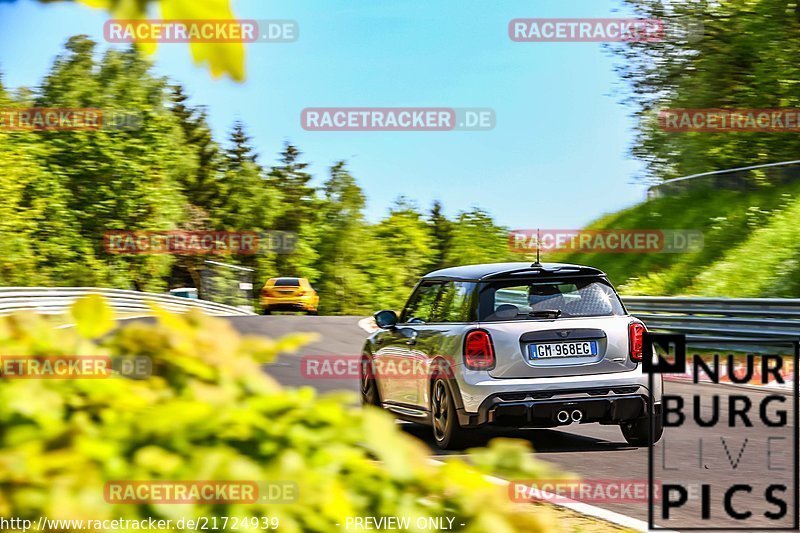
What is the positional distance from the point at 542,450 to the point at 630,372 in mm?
978

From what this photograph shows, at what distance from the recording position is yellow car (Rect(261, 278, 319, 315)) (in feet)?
160

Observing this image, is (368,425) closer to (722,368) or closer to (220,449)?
(220,449)

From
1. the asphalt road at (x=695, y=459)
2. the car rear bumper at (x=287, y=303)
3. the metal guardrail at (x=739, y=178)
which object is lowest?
the car rear bumper at (x=287, y=303)

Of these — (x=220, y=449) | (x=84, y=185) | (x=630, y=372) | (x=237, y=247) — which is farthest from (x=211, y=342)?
(x=237, y=247)

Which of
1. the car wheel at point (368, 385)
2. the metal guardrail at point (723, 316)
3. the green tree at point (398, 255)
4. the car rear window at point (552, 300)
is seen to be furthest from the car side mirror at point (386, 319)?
the green tree at point (398, 255)

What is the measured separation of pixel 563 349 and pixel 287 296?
40.1 metres

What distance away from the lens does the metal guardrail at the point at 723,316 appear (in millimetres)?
16984

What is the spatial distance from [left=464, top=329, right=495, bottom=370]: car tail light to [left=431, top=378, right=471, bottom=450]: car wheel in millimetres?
365

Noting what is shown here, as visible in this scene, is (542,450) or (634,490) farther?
(542,450)

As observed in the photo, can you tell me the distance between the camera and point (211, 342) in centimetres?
251

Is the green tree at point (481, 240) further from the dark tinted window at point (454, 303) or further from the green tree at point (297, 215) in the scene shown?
the dark tinted window at point (454, 303)

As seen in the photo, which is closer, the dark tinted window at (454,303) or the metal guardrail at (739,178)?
the dark tinted window at (454,303)

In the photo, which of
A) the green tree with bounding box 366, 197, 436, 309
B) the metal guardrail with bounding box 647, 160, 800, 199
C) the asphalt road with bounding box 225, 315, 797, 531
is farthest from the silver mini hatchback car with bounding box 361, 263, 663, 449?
the green tree with bounding box 366, 197, 436, 309

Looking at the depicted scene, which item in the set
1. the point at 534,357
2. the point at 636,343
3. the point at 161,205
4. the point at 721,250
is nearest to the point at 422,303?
the point at 534,357
